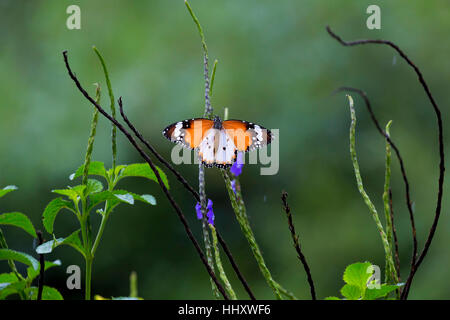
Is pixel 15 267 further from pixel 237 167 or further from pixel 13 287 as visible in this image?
pixel 237 167

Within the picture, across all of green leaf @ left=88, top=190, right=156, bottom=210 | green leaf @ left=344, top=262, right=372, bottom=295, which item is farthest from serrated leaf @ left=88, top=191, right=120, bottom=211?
green leaf @ left=344, top=262, right=372, bottom=295

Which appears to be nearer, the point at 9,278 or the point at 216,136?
the point at 9,278

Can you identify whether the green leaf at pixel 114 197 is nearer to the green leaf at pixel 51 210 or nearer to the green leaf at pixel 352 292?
the green leaf at pixel 51 210

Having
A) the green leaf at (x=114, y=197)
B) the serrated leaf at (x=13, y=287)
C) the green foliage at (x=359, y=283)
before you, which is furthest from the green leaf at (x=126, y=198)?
the green foliage at (x=359, y=283)

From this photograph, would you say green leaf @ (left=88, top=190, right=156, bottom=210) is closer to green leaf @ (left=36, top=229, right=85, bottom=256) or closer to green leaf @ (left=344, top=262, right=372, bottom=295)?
green leaf @ (left=36, top=229, right=85, bottom=256)

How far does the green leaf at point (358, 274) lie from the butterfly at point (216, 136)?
185 mm

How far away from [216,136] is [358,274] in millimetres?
266

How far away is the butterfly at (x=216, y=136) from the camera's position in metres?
0.63

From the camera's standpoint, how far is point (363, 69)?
10.0ft

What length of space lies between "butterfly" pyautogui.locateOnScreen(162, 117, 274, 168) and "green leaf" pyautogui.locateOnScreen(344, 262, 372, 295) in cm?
18

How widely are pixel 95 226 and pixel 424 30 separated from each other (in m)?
2.26

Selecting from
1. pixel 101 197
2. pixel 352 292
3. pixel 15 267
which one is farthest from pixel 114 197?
pixel 352 292

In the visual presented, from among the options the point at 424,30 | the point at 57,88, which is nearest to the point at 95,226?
the point at 57,88

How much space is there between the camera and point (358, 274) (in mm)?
502
